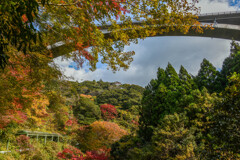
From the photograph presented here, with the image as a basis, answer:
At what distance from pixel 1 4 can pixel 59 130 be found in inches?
534

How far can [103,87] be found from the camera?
1105 inches

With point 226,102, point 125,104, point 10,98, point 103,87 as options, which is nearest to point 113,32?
point 10,98

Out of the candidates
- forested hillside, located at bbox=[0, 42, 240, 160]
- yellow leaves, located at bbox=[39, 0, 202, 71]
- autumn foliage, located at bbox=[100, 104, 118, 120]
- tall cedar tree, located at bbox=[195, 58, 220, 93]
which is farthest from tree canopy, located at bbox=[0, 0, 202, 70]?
autumn foliage, located at bbox=[100, 104, 118, 120]

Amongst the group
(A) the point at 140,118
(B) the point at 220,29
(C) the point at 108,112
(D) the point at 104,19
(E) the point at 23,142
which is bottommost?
(E) the point at 23,142

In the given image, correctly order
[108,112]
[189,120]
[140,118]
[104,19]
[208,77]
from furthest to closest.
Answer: [108,112], [208,77], [140,118], [189,120], [104,19]

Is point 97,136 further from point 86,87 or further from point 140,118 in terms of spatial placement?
point 86,87

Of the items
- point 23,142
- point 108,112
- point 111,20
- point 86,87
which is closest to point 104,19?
point 111,20

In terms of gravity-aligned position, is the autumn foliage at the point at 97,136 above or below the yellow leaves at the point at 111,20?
below

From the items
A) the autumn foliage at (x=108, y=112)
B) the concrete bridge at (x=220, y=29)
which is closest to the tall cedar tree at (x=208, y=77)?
the concrete bridge at (x=220, y=29)

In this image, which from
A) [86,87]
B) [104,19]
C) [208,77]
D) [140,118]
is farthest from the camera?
[208,77]

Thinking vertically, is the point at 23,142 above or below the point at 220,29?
below

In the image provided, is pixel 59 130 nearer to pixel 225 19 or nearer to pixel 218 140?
pixel 218 140

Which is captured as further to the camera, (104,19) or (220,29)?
(220,29)

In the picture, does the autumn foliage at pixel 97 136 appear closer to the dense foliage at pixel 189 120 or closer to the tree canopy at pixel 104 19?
the dense foliage at pixel 189 120
